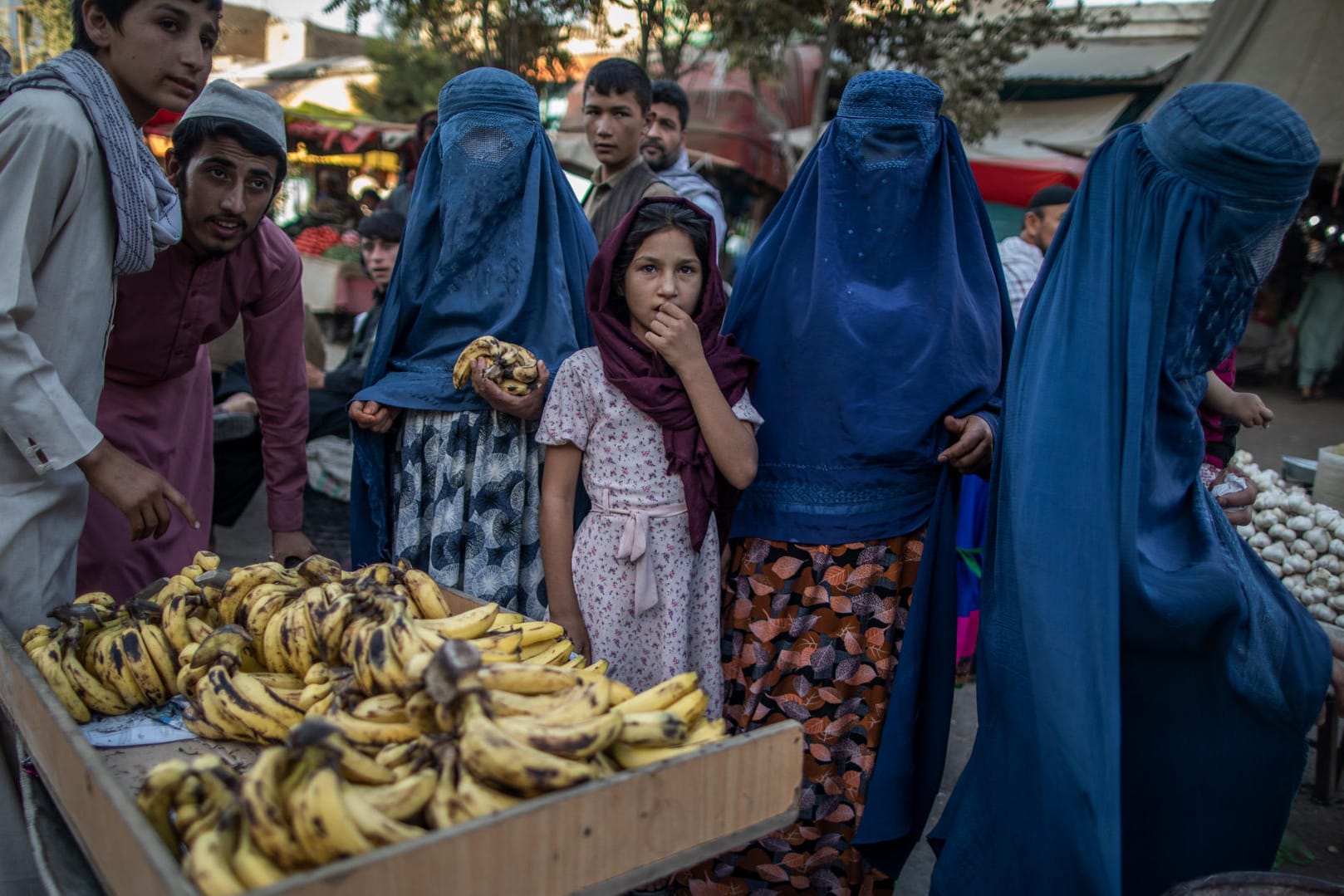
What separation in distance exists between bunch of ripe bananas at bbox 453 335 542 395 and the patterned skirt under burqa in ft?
1.95

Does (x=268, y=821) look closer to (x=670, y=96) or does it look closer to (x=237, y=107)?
(x=237, y=107)

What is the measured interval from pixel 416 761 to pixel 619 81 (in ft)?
9.81

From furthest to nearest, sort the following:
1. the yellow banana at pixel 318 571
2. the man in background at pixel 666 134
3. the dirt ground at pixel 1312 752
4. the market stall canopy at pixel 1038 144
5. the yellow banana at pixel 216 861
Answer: the market stall canopy at pixel 1038 144
the man in background at pixel 666 134
the dirt ground at pixel 1312 752
the yellow banana at pixel 318 571
the yellow banana at pixel 216 861

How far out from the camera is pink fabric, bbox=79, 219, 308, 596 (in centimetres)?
251

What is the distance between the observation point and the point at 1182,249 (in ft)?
5.87

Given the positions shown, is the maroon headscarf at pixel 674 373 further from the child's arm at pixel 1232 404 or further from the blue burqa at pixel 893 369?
the child's arm at pixel 1232 404

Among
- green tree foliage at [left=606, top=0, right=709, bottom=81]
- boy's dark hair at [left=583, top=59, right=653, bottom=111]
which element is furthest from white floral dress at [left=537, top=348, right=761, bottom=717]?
green tree foliage at [left=606, top=0, right=709, bottom=81]

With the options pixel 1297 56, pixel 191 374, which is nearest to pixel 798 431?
pixel 191 374

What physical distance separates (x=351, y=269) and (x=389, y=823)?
12.2 meters

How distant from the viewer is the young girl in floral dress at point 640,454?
2.23 m

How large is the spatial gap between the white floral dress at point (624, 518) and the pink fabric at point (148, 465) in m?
1.18

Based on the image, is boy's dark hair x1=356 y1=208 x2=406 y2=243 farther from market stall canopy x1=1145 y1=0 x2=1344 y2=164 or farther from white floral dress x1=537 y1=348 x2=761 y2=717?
market stall canopy x1=1145 y1=0 x2=1344 y2=164

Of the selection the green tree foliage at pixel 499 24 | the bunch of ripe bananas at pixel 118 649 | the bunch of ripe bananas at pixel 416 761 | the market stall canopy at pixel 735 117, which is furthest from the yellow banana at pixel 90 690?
the market stall canopy at pixel 735 117

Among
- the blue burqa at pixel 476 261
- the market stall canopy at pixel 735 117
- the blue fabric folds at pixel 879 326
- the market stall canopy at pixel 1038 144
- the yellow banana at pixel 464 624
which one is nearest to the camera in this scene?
the yellow banana at pixel 464 624
